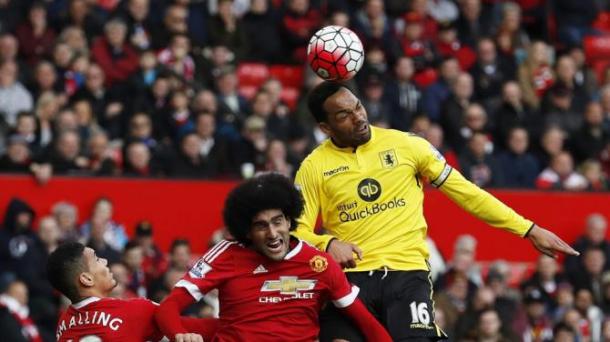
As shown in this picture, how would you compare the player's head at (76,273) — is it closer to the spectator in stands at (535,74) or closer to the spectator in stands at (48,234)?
the spectator in stands at (48,234)

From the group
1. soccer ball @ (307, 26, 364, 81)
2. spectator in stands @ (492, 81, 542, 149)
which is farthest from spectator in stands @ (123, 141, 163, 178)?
soccer ball @ (307, 26, 364, 81)

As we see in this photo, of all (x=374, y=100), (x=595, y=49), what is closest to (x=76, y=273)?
(x=374, y=100)

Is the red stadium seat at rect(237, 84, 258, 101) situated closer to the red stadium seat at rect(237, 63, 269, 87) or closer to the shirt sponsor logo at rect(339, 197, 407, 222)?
the red stadium seat at rect(237, 63, 269, 87)

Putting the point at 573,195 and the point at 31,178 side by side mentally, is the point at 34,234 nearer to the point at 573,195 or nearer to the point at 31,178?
the point at 31,178

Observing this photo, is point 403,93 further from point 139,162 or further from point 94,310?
point 94,310

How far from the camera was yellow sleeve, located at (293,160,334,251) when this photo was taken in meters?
10.4

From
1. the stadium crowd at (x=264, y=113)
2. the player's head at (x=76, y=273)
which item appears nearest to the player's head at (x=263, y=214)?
the player's head at (x=76, y=273)

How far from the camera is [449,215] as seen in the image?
19.5m

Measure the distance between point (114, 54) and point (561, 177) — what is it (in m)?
5.70

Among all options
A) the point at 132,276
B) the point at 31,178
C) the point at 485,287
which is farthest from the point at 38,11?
the point at 485,287

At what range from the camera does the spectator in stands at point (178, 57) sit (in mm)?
19953

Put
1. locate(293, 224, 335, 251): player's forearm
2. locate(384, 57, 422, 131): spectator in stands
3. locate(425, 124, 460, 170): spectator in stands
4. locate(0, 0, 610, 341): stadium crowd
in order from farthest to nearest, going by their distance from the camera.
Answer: locate(384, 57, 422, 131): spectator in stands → locate(425, 124, 460, 170): spectator in stands → locate(0, 0, 610, 341): stadium crowd → locate(293, 224, 335, 251): player's forearm

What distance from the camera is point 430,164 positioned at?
10.6 meters

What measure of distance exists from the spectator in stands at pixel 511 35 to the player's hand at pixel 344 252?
12902mm
